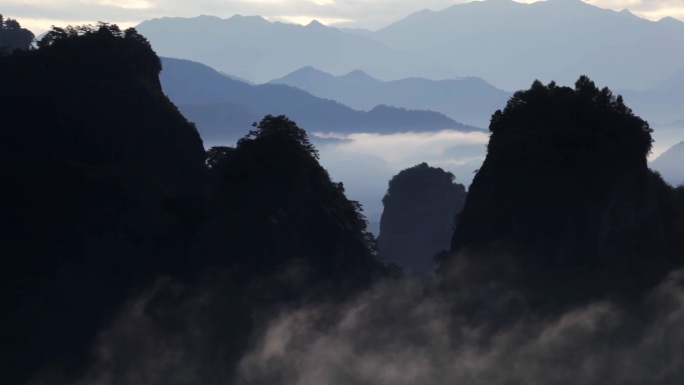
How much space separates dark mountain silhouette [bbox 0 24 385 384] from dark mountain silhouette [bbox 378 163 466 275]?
73.0m

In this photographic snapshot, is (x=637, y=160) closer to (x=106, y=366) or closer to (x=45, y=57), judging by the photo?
(x=106, y=366)

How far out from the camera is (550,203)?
84062mm

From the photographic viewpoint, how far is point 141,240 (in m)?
92.6

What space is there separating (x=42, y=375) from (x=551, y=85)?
4663cm

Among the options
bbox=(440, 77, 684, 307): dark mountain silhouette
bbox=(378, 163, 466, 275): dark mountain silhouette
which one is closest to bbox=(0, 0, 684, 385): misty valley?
bbox=(440, 77, 684, 307): dark mountain silhouette

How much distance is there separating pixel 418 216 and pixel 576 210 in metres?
91.3

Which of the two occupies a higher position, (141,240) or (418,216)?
(418,216)

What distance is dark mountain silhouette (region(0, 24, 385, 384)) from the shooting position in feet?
275

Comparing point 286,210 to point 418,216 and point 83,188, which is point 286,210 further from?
point 418,216

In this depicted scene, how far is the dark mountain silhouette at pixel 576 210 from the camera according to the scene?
81.3 m

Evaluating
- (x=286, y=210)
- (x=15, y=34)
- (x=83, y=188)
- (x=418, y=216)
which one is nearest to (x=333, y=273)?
(x=286, y=210)

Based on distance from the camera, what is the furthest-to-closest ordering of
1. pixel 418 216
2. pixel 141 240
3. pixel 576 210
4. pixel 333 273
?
pixel 418 216 < pixel 141 240 < pixel 333 273 < pixel 576 210

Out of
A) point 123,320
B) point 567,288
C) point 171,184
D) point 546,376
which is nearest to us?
point 546,376

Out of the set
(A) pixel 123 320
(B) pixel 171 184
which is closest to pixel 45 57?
(B) pixel 171 184
